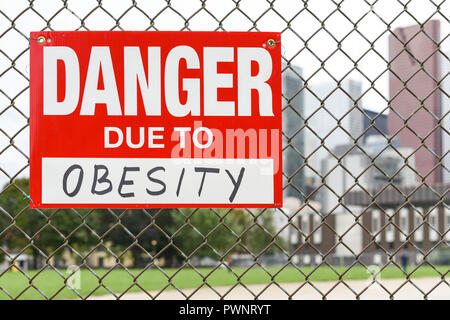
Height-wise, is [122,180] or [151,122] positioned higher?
[151,122]

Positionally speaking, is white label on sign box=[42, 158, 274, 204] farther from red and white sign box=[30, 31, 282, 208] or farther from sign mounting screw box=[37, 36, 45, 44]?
sign mounting screw box=[37, 36, 45, 44]

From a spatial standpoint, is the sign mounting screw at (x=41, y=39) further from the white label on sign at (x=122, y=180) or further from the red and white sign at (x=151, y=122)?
the white label on sign at (x=122, y=180)

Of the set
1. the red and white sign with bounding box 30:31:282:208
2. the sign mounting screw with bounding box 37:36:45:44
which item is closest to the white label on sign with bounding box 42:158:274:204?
the red and white sign with bounding box 30:31:282:208

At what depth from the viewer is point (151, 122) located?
6.88 feet

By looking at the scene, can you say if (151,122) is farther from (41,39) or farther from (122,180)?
(41,39)

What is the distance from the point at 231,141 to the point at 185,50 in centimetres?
39

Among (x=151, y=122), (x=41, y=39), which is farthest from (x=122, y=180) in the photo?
(x=41, y=39)

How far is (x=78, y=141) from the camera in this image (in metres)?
2.10

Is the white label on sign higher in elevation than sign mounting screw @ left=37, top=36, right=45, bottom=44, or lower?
lower

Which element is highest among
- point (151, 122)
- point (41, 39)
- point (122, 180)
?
point (41, 39)

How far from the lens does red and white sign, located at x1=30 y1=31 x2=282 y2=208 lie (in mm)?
2096

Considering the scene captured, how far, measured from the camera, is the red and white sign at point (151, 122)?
210 cm

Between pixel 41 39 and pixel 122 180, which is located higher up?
pixel 41 39
